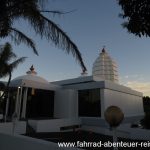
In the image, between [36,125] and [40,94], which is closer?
[36,125]

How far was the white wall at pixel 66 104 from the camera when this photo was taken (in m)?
20.7

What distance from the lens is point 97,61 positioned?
45.7 metres

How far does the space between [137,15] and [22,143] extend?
482 centimetres

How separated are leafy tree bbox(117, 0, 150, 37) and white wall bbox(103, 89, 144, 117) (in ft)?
41.2

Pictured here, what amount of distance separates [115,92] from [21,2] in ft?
52.3

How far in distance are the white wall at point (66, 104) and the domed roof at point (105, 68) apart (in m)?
Answer: 22.5

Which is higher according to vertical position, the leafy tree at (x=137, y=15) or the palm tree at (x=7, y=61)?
the palm tree at (x=7, y=61)

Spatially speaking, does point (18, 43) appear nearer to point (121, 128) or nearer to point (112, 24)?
point (112, 24)

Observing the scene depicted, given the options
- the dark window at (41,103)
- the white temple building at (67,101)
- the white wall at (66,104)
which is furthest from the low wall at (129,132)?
the dark window at (41,103)

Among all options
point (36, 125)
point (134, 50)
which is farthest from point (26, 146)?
point (134, 50)

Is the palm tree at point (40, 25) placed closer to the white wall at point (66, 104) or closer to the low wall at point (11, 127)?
the low wall at point (11, 127)

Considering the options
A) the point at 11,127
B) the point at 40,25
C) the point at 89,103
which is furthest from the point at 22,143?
the point at 89,103

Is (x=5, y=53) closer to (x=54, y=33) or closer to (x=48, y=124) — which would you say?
(x=48, y=124)

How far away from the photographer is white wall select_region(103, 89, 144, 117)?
19547mm
